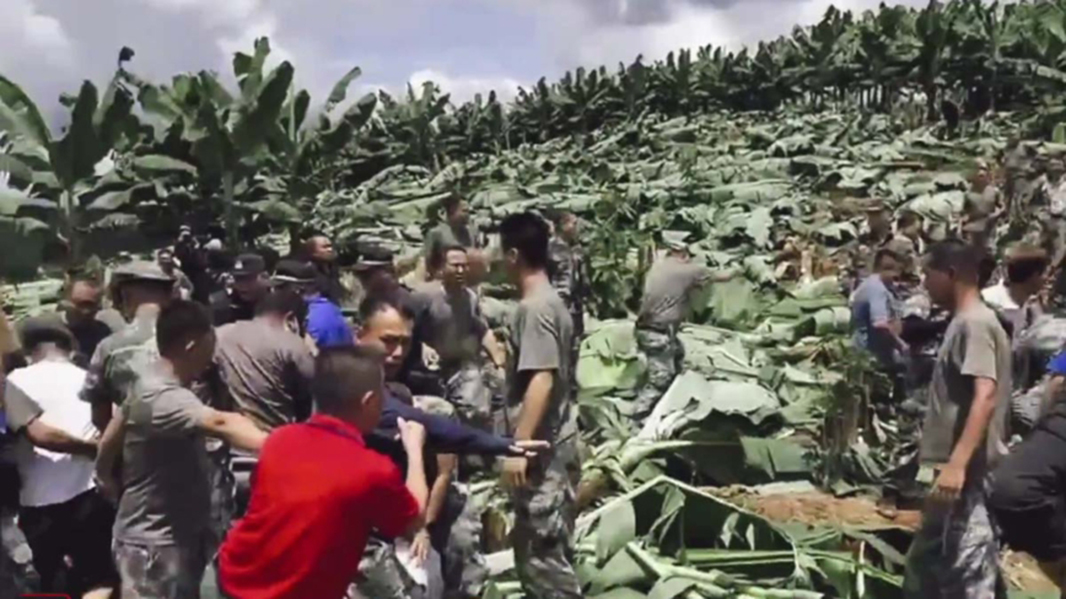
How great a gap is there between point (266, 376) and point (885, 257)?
6061mm

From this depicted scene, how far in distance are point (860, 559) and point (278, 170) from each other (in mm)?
11806

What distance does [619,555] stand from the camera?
675 cm

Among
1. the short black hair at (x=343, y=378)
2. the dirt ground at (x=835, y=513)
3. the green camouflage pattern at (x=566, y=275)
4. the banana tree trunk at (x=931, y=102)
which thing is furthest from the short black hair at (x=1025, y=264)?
the banana tree trunk at (x=931, y=102)

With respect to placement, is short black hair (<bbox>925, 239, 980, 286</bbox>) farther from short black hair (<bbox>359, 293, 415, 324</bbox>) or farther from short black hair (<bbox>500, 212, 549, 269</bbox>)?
short black hair (<bbox>359, 293, 415, 324</bbox>)

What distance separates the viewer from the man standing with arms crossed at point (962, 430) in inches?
201

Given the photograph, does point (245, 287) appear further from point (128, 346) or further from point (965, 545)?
point (965, 545)

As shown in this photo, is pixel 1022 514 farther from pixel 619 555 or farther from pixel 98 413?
pixel 98 413

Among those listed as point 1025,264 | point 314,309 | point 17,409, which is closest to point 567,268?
point 1025,264

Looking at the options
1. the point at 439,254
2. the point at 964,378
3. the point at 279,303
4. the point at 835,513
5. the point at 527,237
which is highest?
the point at 527,237

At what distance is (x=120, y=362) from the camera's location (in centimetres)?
507

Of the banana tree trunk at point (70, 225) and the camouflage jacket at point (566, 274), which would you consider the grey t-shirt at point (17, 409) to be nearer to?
the camouflage jacket at point (566, 274)

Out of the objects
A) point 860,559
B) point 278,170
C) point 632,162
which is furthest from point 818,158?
point 860,559

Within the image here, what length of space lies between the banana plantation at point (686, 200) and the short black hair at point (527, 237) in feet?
5.27

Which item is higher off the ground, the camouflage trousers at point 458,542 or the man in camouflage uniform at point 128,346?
the man in camouflage uniform at point 128,346
